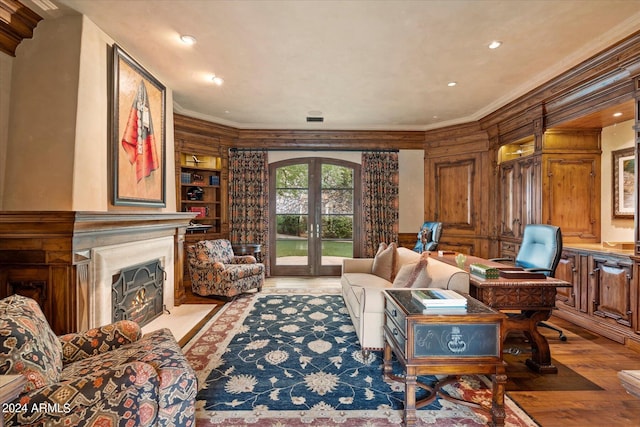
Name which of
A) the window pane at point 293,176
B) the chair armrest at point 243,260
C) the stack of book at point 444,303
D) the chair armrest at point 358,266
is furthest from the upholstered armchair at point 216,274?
the stack of book at point 444,303

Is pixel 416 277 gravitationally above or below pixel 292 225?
below

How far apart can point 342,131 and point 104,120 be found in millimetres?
4164

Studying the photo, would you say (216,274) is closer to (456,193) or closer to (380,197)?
(380,197)

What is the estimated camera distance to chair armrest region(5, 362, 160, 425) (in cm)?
117

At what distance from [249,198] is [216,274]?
195 cm

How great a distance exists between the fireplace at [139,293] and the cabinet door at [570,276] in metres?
4.96

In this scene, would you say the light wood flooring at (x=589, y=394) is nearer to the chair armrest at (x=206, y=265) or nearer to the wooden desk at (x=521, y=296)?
the wooden desk at (x=521, y=296)

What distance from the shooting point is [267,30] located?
2.78m

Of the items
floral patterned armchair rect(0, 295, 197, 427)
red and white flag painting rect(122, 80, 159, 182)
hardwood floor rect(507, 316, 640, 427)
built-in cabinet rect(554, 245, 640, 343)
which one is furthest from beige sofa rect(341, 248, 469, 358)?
red and white flag painting rect(122, 80, 159, 182)

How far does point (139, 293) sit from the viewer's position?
3396 mm

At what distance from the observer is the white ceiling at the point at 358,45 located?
2479 millimetres

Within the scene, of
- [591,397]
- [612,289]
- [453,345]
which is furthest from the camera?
[612,289]

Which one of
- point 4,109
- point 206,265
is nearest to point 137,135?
point 4,109

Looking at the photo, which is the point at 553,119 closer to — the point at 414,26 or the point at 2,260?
the point at 414,26
